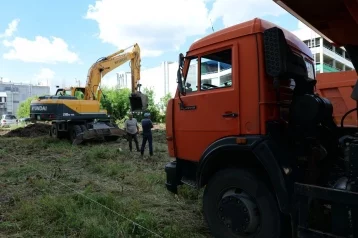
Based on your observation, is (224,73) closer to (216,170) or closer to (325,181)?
(216,170)

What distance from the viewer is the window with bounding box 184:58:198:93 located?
451cm

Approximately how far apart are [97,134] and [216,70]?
1158 cm

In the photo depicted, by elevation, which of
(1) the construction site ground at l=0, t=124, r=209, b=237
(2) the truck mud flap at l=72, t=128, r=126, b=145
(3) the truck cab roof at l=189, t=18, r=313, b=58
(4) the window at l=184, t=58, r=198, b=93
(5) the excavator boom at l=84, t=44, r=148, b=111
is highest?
(5) the excavator boom at l=84, t=44, r=148, b=111

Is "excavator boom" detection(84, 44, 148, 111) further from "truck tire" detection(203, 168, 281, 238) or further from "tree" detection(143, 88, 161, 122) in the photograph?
"tree" detection(143, 88, 161, 122)

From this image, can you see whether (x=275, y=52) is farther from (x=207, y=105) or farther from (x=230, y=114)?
(x=207, y=105)

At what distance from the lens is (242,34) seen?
3980 mm

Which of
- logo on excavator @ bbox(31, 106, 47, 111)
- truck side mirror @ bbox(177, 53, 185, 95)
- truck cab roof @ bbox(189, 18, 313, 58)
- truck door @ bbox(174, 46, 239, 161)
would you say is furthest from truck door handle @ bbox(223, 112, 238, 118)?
logo on excavator @ bbox(31, 106, 47, 111)

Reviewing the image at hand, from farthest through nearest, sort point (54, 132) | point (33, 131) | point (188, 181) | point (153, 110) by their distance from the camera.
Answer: point (153, 110) → point (33, 131) → point (54, 132) → point (188, 181)

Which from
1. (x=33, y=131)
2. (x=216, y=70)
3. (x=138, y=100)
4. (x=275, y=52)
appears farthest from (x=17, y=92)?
(x=275, y=52)

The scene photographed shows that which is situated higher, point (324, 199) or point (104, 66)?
point (104, 66)

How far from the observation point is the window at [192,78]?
4.51 m

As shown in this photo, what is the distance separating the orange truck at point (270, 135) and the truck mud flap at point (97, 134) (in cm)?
1105

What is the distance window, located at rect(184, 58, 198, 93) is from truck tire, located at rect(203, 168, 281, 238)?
1.18 metres

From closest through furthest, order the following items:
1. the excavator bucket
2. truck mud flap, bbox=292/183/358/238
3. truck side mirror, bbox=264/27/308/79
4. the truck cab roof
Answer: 1. truck mud flap, bbox=292/183/358/238
2. truck side mirror, bbox=264/27/308/79
3. the truck cab roof
4. the excavator bucket
